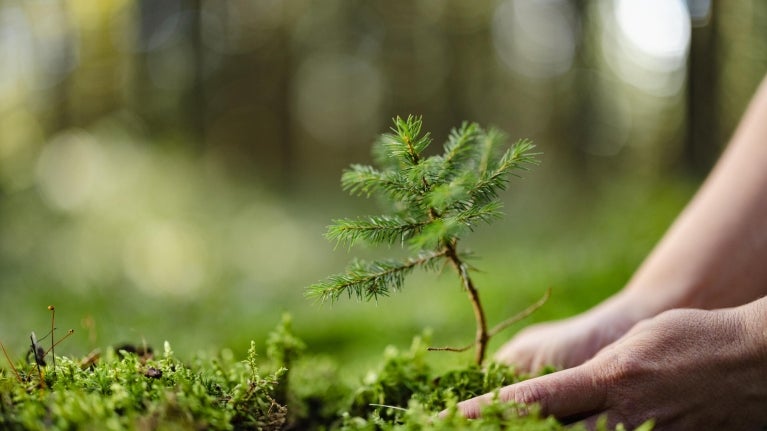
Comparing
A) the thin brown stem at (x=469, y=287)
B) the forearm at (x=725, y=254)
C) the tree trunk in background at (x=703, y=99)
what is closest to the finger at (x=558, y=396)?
the thin brown stem at (x=469, y=287)

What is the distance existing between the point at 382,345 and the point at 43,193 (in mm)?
9516

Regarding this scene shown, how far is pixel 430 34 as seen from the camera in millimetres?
18891

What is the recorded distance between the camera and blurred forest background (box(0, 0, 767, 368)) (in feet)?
19.5

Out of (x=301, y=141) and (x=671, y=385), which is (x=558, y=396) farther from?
(x=301, y=141)

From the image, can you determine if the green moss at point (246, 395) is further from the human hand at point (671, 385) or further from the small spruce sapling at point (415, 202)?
the small spruce sapling at point (415, 202)

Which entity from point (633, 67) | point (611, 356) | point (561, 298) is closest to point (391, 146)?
point (611, 356)

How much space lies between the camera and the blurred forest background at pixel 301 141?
594cm

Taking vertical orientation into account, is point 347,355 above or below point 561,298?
below

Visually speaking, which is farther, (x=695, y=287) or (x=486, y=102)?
(x=486, y=102)

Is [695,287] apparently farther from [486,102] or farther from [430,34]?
[430,34]

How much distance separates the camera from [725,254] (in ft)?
7.69

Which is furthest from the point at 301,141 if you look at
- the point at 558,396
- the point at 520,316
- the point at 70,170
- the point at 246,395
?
the point at 558,396

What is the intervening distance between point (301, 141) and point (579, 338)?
19.3m

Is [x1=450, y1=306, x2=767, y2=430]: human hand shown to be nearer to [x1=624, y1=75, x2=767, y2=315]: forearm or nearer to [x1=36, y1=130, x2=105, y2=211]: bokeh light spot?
[x1=624, y1=75, x2=767, y2=315]: forearm
